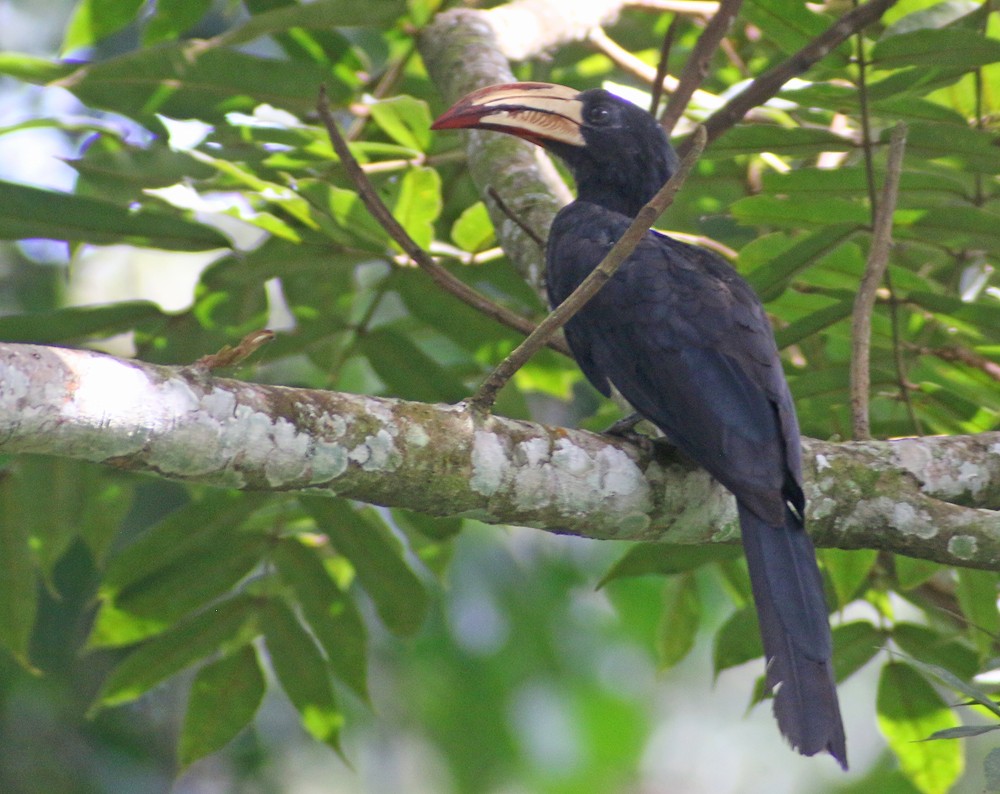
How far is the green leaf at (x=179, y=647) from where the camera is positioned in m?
2.95

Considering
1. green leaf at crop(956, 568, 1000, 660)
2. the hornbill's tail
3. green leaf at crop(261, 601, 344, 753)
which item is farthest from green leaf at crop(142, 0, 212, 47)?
green leaf at crop(956, 568, 1000, 660)

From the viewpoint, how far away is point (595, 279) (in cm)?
206

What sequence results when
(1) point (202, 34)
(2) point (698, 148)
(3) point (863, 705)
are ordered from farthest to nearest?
(3) point (863, 705) < (1) point (202, 34) < (2) point (698, 148)

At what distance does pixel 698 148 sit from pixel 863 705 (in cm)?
912

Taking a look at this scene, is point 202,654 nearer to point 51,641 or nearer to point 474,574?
point 51,641

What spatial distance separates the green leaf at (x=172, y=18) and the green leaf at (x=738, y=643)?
221 centimetres

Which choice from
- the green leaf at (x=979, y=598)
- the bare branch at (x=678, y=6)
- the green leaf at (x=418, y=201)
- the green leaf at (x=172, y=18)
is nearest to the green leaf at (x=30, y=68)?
the green leaf at (x=172, y=18)

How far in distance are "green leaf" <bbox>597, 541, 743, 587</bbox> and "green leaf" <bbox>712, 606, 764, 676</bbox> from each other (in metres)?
0.24

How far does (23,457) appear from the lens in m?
2.85

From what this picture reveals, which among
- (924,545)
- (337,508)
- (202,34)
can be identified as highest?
(924,545)

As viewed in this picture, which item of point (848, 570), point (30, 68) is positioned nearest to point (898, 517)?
point (848, 570)

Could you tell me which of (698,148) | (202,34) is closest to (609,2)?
(698,148)

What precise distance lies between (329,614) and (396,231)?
3.32 ft

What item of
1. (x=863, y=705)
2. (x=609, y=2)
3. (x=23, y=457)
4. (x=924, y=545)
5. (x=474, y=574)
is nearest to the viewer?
(x=924, y=545)
